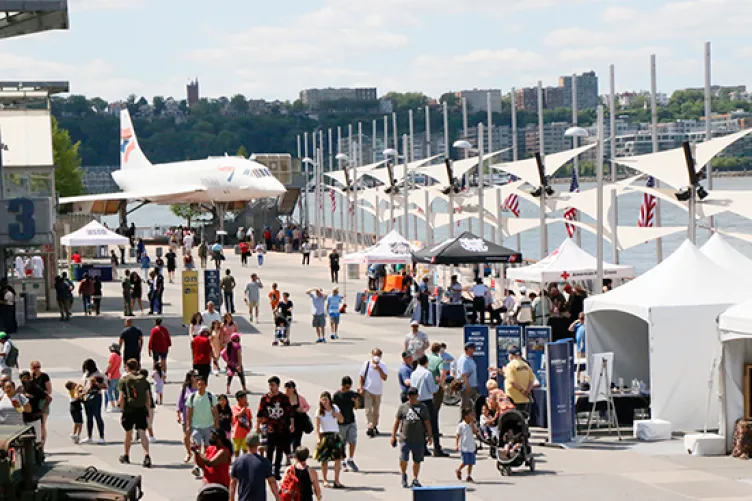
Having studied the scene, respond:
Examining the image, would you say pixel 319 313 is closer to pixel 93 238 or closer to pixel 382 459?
pixel 382 459

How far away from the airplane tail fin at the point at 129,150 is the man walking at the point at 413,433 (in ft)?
305

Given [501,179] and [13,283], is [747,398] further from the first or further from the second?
[501,179]

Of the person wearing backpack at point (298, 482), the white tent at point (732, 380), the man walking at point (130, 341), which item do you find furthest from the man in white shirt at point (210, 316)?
the person wearing backpack at point (298, 482)

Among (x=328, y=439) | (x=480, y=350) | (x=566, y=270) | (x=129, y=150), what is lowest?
(x=328, y=439)

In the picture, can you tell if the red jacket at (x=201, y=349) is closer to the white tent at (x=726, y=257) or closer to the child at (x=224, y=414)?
the child at (x=224, y=414)

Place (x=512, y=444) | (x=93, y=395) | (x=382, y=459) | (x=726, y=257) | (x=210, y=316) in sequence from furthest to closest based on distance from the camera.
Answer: (x=210, y=316) < (x=726, y=257) < (x=93, y=395) < (x=382, y=459) < (x=512, y=444)

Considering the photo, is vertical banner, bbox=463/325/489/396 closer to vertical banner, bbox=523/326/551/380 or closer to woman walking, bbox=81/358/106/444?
vertical banner, bbox=523/326/551/380

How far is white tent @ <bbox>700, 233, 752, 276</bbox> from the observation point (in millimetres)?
23125

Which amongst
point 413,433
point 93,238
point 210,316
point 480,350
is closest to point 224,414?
point 413,433

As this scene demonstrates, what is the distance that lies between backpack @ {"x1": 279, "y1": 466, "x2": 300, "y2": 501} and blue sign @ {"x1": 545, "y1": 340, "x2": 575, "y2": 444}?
6.75m

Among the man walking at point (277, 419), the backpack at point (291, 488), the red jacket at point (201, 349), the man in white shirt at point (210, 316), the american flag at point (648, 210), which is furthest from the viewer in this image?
the american flag at point (648, 210)

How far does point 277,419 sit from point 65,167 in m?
92.8

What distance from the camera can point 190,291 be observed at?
120ft

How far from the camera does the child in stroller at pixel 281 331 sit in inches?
1318
